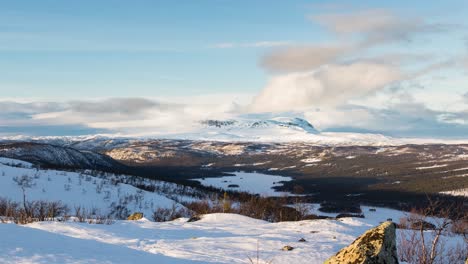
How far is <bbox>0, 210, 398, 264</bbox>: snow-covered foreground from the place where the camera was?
10648mm

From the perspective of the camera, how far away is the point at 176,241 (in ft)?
54.6

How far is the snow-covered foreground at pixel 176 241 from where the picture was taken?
10648 millimetres

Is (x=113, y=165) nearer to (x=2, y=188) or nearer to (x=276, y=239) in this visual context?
(x=2, y=188)

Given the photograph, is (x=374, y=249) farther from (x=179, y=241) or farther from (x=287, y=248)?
(x=179, y=241)

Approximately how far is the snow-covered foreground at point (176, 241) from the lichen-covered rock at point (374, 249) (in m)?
2.73

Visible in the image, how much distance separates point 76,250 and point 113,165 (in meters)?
168

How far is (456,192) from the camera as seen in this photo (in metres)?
166

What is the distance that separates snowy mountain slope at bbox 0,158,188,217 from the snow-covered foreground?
3184cm

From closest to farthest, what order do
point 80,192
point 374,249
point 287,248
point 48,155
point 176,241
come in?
point 374,249 < point 287,248 < point 176,241 < point 80,192 < point 48,155

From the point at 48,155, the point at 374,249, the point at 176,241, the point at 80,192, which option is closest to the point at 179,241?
the point at 176,241

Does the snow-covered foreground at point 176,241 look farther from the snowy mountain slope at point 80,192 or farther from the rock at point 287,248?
the snowy mountain slope at point 80,192

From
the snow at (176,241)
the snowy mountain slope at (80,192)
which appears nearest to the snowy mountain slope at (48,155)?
the snowy mountain slope at (80,192)

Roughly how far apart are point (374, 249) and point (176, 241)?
29.1 ft

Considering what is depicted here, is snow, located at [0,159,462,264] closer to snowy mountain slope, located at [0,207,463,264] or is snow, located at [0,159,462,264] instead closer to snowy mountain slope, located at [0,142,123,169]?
snowy mountain slope, located at [0,207,463,264]
